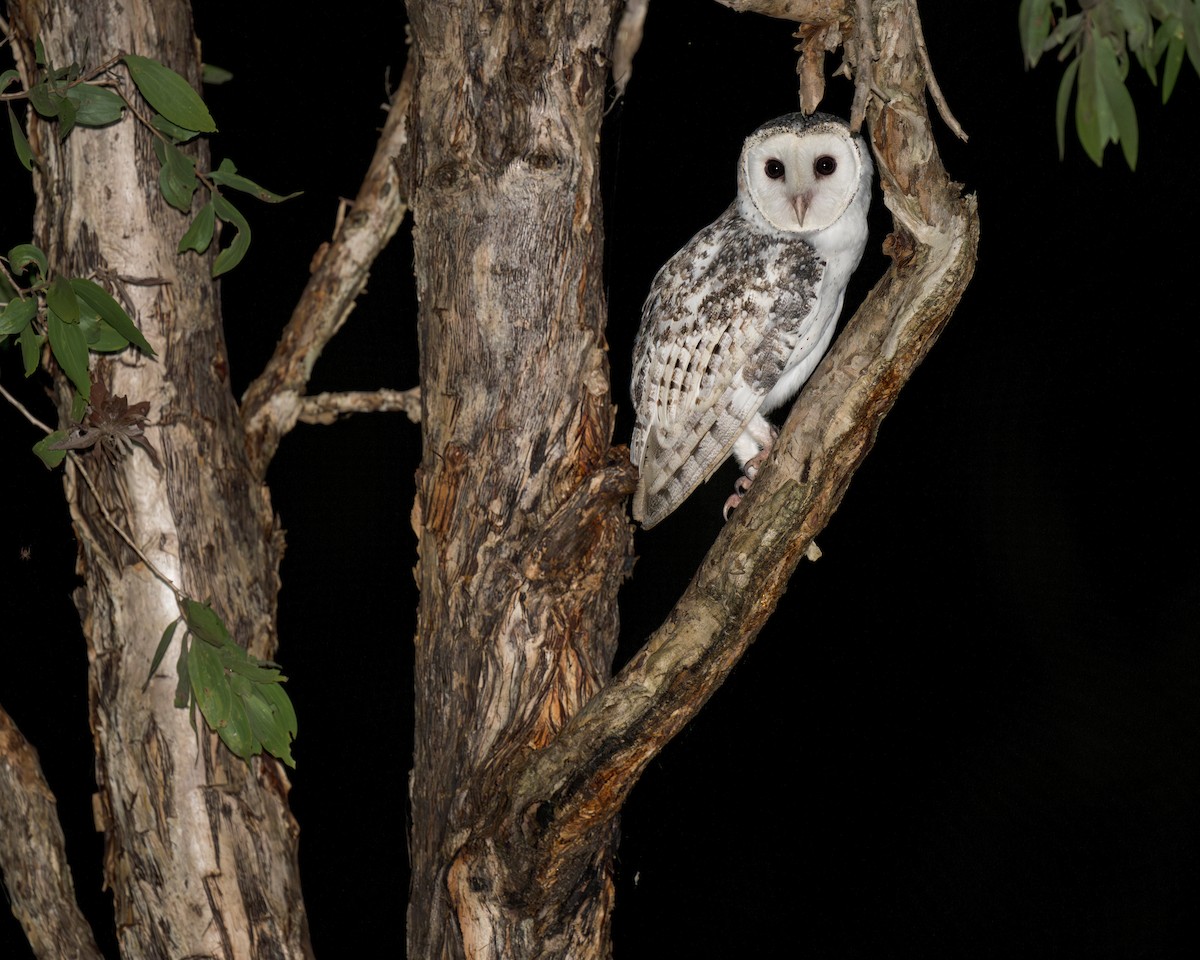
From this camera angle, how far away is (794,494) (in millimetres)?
1072

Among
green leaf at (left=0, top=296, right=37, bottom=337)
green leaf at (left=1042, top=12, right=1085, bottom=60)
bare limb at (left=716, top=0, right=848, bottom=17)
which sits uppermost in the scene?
bare limb at (left=716, top=0, right=848, bottom=17)

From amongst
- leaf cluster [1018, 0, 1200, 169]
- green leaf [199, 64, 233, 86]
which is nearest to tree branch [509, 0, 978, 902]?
leaf cluster [1018, 0, 1200, 169]

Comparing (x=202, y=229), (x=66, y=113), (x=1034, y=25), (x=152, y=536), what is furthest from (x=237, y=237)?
(x=1034, y=25)

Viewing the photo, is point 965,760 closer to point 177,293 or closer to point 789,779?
point 789,779

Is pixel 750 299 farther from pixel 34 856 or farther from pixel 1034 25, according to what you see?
pixel 34 856

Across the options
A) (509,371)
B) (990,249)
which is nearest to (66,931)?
(509,371)

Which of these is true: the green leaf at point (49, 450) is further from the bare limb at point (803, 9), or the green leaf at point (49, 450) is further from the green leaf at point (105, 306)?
the bare limb at point (803, 9)

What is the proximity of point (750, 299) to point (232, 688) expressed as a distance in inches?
29.7

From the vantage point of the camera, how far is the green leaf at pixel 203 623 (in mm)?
1186

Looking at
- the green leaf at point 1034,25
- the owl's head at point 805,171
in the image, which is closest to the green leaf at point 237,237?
the owl's head at point 805,171

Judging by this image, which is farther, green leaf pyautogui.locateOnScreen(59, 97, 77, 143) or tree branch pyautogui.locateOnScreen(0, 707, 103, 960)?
tree branch pyautogui.locateOnScreen(0, 707, 103, 960)

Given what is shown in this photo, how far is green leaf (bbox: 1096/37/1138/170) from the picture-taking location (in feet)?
2.21

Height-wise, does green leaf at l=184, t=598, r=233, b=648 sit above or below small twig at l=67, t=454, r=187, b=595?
below

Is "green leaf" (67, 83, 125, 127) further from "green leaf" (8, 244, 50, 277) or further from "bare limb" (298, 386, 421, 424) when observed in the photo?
"bare limb" (298, 386, 421, 424)
